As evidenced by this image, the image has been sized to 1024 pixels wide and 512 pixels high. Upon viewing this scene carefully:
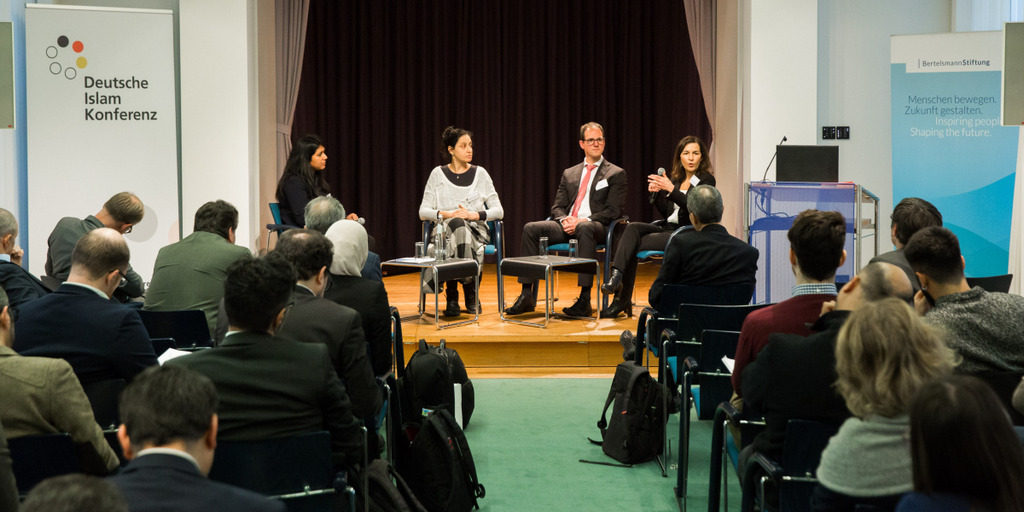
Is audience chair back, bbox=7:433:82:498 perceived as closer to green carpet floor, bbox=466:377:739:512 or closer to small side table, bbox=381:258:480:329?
green carpet floor, bbox=466:377:739:512

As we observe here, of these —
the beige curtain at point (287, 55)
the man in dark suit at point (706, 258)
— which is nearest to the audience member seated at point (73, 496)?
the man in dark suit at point (706, 258)

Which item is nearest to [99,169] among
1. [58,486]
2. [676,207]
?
[676,207]

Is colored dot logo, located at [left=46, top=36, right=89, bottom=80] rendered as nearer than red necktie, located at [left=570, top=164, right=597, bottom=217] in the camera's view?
Yes

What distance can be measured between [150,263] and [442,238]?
221 centimetres

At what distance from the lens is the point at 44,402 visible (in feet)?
6.82

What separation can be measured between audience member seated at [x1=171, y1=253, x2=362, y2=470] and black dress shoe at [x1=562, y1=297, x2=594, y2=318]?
435 cm

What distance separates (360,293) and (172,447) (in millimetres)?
1880

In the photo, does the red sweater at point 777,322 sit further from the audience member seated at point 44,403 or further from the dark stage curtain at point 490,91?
the dark stage curtain at point 490,91

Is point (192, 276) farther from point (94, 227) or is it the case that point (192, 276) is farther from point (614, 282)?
point (614, 282)

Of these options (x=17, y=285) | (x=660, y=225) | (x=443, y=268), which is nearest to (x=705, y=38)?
(x=660, y=225)

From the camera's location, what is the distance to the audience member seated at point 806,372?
2.23 meters

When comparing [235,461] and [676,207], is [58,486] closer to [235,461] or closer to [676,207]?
[235,461]

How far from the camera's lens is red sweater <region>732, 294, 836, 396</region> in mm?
2631

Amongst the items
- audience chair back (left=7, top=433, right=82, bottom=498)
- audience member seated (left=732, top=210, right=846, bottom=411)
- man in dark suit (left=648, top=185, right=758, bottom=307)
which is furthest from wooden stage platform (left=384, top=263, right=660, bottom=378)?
audience chair back (left=7, top=433, right=82, bottom=498)
